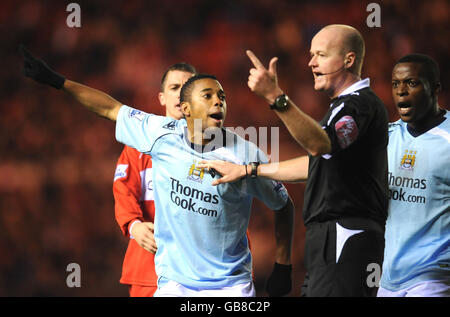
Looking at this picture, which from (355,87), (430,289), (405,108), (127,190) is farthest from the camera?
(127,190)

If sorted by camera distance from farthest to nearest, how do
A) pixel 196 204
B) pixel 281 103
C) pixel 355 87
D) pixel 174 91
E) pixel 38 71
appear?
pixel 174 91, pixel 196 204, pixel 38 71, pixel 355 87, pixel 281 103

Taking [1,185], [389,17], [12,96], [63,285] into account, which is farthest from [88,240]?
[389,17]

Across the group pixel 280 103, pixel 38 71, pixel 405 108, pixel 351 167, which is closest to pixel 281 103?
pixel 280 103

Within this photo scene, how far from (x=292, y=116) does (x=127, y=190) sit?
5.87 ft

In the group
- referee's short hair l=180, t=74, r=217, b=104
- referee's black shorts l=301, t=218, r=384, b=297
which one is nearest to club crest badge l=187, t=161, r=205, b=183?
referee's short hair l=180, t=74, r=217, b=104

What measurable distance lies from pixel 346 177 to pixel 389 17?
5.37m

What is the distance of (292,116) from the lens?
7.89 feet

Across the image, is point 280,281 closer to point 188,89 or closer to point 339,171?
point 339,171

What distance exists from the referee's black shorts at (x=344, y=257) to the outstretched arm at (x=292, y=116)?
353mm

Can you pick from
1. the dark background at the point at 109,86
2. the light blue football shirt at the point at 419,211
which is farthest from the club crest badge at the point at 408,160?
the dark background at the point at 109,86

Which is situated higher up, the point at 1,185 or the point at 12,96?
the point at 12,96

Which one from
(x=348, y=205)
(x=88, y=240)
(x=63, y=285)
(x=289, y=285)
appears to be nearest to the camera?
(x=348, y=205)

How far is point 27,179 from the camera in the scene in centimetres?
704

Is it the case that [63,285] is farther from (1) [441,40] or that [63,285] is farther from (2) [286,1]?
(1) [441,40]
